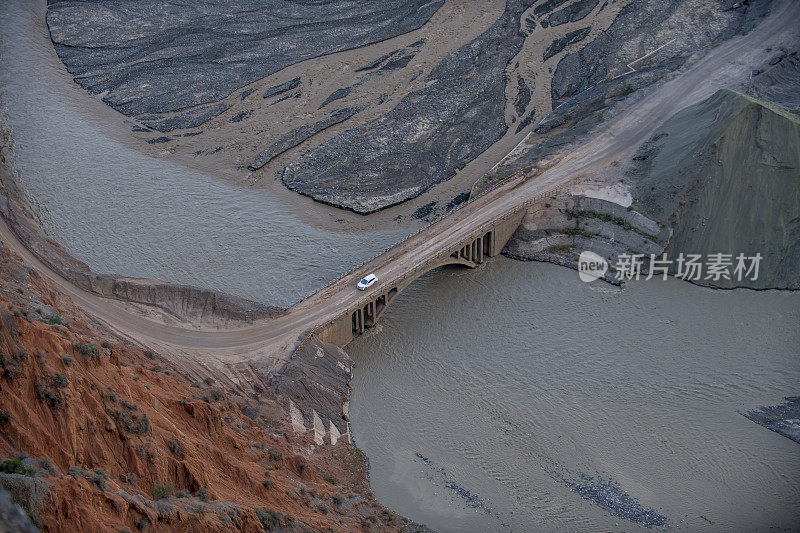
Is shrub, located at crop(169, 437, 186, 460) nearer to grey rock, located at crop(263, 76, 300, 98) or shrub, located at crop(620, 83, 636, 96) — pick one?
shrub, located at crop(620, 83, 636, 96)

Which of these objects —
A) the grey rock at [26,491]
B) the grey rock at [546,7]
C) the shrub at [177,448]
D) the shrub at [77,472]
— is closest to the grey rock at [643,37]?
the grey rock at [546,7]

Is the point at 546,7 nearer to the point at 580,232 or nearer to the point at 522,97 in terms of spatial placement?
the point at 522,97

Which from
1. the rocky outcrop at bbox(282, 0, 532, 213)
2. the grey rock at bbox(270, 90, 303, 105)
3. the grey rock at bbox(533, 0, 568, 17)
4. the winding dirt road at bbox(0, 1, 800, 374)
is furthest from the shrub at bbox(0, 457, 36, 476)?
the grey rock at bbox(533, 0, 568, 17)

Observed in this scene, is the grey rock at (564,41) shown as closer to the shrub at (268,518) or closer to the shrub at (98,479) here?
the shrub at (268,518)

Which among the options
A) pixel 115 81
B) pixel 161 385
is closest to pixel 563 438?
pixel 161 385

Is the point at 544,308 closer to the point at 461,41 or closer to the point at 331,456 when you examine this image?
the point at 331,456

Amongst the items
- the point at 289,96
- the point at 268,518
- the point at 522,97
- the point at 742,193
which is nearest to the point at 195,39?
the point at 289,96
